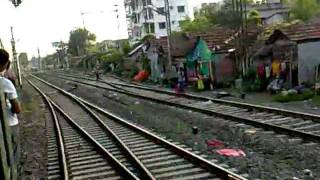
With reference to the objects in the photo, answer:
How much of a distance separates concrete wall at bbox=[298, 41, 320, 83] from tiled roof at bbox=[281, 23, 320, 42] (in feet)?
1.04

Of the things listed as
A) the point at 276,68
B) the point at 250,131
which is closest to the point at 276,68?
the point at 276,68

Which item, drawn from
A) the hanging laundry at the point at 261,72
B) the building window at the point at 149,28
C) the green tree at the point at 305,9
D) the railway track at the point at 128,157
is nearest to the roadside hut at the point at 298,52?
the hanging laundry at the point at 261,72

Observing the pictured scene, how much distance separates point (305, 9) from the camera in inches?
2040

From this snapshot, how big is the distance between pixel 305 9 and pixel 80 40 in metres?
74.0

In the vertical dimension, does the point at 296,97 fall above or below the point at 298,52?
below

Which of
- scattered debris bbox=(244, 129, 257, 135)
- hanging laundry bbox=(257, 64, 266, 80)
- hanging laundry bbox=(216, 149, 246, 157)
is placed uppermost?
hanging laundry bbox=(257, 64, 266, 80)

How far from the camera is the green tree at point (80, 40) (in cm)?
11612

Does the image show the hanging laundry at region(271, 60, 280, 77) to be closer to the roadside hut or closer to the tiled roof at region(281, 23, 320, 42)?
the roadside hut

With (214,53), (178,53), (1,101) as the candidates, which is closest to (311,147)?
(1,101)

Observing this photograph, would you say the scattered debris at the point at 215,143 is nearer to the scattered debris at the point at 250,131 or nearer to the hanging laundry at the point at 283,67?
the scattered debris at the point at 250,131

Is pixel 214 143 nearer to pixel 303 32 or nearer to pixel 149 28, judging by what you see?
pixel 303 32

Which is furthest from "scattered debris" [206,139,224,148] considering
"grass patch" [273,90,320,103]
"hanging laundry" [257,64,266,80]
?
"hanging laundry" [257,64,266,80]

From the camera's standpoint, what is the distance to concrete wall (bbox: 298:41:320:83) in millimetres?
21781

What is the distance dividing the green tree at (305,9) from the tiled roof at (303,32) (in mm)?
27643
